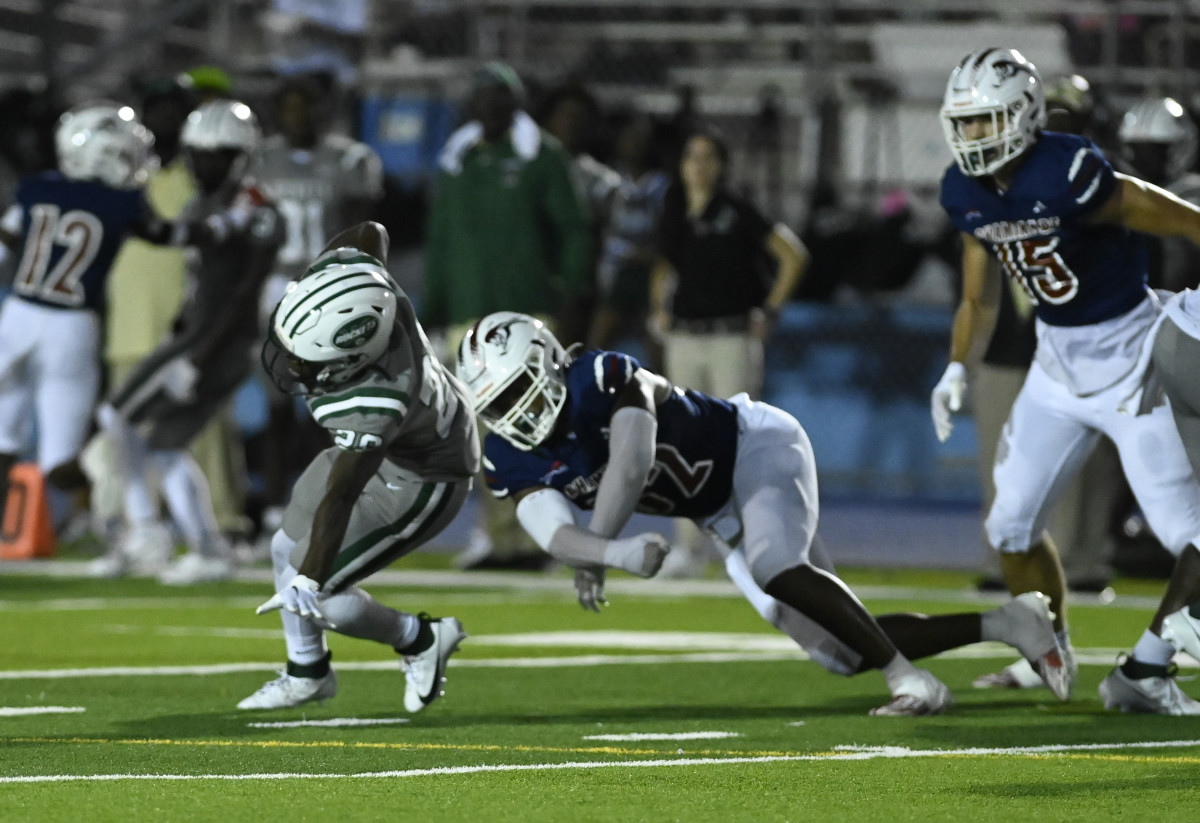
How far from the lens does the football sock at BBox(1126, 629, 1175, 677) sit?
5949 mm

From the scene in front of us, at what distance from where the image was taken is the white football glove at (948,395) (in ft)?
21.2

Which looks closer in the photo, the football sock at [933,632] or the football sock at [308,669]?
the football sock at [308,669]

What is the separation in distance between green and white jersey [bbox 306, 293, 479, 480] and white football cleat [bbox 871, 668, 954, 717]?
49.8 inches

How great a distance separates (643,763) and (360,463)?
3.88 feet

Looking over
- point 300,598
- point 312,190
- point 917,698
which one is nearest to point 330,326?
point 300,598

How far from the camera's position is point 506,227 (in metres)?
10.8

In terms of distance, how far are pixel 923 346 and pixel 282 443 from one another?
387 cm

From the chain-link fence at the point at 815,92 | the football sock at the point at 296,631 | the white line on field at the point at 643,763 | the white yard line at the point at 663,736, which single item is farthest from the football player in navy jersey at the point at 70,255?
the white line on field at the point at 643,763

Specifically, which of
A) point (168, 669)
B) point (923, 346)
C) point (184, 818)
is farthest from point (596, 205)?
point (184, 818)

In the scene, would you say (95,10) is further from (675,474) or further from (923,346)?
(675,474)

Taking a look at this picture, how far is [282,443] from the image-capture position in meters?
11.5

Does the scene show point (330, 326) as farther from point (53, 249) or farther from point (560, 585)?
point (560, 585)

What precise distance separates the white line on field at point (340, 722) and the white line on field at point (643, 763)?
92cm

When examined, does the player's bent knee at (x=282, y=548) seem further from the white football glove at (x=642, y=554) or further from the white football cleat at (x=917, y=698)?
the white football cleat at (x=917, y=698)
